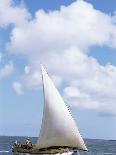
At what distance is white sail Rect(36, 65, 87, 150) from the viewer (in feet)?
204

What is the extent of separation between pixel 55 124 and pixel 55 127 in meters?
0.35

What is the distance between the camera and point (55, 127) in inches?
2483

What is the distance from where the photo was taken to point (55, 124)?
6306cm

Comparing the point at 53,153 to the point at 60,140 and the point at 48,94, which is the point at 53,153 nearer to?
the point at 60,140

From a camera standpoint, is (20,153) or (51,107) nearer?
(51,107)

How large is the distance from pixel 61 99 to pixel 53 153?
20.9 ft

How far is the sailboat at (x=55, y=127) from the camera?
2448 inches

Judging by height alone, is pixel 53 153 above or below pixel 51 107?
below

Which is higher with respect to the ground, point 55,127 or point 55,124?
point 55,124

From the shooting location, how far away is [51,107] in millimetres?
62656

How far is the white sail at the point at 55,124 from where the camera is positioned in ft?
204

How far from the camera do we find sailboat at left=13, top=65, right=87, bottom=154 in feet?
204

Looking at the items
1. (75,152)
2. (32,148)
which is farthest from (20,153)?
(75,152)

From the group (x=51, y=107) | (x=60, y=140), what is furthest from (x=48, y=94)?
(x=60, y=140)
